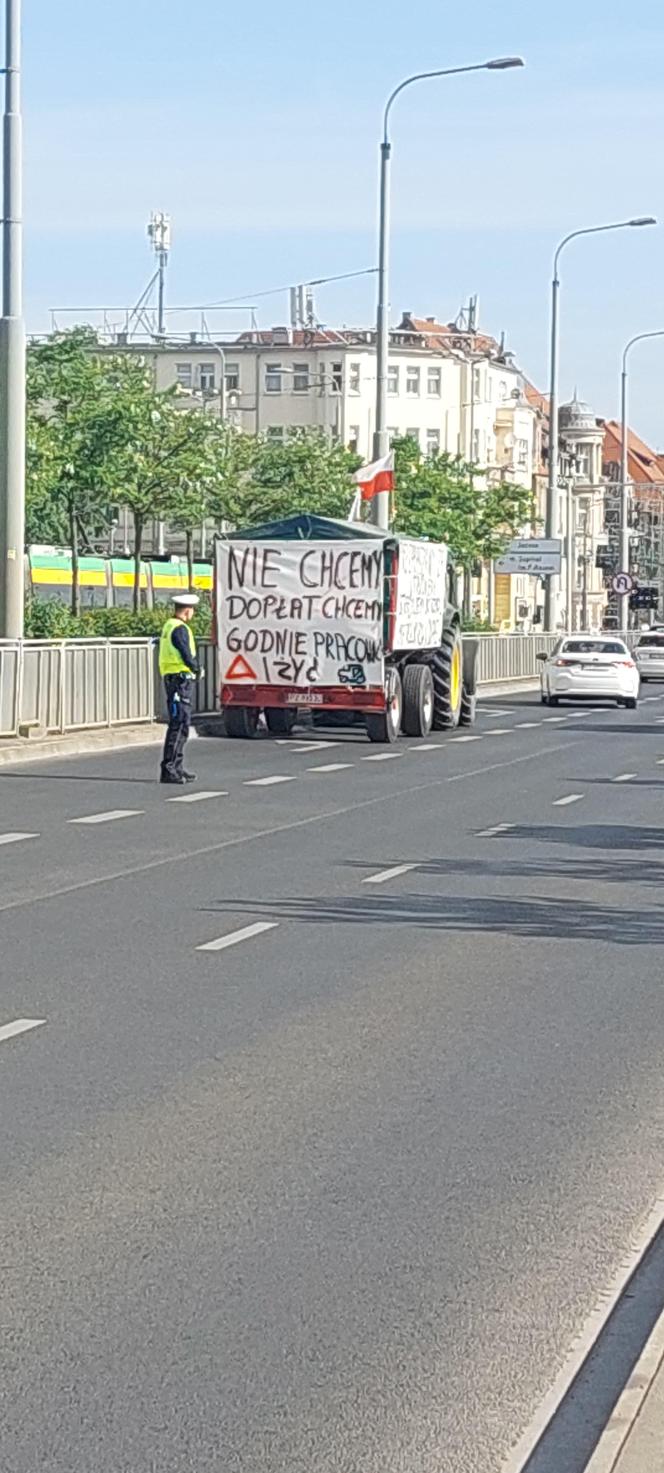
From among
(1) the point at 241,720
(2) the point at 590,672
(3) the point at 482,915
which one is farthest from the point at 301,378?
(3) the point at 482,915

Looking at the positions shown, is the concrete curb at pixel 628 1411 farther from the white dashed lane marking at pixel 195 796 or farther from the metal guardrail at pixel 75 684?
the metal guardrail at pixel 75 684

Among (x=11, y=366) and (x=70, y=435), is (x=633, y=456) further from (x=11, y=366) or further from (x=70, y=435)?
(x=11, y=366)

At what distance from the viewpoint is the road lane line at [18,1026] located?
959 cm

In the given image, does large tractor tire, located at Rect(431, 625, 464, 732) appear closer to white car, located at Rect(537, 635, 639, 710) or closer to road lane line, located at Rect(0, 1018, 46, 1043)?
white car, located at Rect(537, 635, 639, 710)

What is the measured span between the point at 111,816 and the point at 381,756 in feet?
29.8

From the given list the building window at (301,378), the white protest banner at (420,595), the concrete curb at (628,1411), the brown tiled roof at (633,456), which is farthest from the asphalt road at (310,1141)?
the brown tiled roof at (633,456)

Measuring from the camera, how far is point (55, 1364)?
544cm

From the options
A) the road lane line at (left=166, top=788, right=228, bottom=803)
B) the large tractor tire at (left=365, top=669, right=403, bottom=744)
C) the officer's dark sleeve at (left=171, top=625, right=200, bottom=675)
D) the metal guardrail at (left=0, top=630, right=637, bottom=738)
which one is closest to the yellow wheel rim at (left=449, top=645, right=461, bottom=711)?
the large tractor tire at (left=365, top=669, right=403, bottom=744)

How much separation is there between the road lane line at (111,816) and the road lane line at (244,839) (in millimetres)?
1269

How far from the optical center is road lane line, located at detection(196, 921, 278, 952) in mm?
12039

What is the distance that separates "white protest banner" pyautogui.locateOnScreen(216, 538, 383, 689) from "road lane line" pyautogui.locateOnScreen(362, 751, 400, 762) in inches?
48.9

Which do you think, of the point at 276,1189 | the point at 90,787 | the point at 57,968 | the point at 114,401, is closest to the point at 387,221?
the point at 114,401

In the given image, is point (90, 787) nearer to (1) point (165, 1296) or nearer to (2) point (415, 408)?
(1) point (165, 1296)

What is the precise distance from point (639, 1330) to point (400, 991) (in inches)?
198
